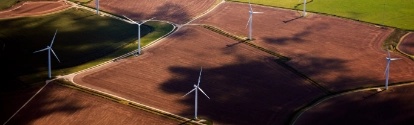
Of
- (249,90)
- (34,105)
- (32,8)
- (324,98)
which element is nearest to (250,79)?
(249,90)

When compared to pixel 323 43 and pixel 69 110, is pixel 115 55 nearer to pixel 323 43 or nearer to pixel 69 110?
pixel 69 110

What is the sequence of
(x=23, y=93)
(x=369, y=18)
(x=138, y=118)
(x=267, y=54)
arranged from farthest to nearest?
(x=369, y=18) → (x=267, y=54) → (x=23, y=93) → (x=138, y=118)

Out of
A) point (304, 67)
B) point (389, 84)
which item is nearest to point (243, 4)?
point (304, 67)

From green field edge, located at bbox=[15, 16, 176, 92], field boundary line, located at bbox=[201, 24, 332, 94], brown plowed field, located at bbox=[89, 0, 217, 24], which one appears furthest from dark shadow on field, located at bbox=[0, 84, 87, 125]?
brown plowed field, located at bbox=[89, 0, 217, 24]

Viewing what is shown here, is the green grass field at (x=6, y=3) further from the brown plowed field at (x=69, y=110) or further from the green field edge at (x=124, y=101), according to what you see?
the brown plowed field at (x=69, y=110)

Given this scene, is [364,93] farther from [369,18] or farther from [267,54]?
[369,18]

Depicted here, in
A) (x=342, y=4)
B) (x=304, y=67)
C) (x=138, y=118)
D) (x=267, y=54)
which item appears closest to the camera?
(x=138, y=118)

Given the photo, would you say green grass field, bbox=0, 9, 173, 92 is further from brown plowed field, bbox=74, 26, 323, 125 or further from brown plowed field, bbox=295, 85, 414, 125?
brown plowed field, bbox=295, 85, 414, 125
